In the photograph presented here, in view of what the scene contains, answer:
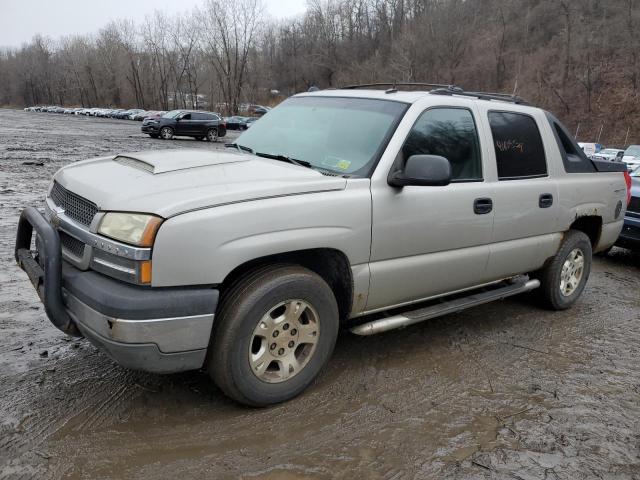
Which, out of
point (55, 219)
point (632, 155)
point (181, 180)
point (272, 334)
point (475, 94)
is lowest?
point (272, 334)

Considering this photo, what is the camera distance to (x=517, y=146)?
4309mm

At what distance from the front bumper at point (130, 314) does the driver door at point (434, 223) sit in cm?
118

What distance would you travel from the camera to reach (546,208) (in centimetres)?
446

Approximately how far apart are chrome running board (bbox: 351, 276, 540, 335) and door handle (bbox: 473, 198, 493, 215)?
0.69 metres

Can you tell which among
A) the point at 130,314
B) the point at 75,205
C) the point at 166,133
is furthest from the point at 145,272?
the point at 166,133

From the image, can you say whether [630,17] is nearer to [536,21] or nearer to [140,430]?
[536,21]

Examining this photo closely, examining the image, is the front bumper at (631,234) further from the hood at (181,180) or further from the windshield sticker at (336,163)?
the hood at (181,180)

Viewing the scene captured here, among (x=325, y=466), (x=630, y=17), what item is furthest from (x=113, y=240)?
(x=630, y=17)

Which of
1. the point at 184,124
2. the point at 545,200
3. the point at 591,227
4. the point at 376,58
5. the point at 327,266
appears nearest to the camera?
the point at 327,266

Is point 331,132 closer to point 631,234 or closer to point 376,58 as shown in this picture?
point 631,234

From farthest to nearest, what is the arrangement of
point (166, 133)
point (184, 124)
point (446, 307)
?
point (184, 124) < point (166, 133) < point (446, 307)

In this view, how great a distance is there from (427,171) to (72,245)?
2.06 meters

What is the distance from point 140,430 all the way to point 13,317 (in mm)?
2094

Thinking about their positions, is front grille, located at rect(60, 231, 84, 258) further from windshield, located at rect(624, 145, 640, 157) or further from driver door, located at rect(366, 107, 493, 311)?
windshield, located at rect(624, 145, 640, 157)
